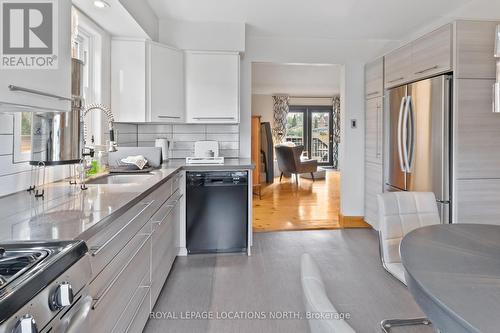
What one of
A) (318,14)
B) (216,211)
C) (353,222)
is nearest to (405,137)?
(353,222)

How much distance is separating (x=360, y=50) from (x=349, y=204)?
2038mm

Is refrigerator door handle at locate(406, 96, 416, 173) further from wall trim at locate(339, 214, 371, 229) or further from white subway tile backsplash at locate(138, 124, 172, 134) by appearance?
white subway tile backsplash at locate(138, 124, 172, 134)

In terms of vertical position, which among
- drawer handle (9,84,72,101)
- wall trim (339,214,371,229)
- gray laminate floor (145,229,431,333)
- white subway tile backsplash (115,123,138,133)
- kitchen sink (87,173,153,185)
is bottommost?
gray laminate floor (145,229,431,333)

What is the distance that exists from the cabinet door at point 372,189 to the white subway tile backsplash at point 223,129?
1.74 metres

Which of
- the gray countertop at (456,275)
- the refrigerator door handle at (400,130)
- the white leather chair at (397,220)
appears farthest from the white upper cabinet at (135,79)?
the gray countertop at (456,275)

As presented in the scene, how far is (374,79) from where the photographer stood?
3.75 m

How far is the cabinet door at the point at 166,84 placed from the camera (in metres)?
3.04

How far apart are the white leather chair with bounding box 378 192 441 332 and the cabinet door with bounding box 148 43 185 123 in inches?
87.8

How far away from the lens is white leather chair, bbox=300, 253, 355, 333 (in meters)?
0.51

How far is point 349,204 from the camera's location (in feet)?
13.4

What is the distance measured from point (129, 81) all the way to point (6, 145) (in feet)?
5.33

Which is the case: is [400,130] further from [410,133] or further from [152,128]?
[152,128]

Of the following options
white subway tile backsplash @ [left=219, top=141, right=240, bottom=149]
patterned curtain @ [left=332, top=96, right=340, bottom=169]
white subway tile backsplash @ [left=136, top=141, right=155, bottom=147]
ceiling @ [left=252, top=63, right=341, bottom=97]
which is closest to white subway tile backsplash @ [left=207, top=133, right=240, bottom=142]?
white subway tile backsplash @ [left=219, top=141, right=240, bottom=149]

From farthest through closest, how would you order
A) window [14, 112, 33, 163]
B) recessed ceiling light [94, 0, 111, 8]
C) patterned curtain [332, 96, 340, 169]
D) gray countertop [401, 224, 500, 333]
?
1. patterned curtain [332, 96, 340, 169]
2. recessed ceiling light [94, 0, 111, 8]
3. window [14, 112, 33, 163]
4. gray countertop [401, 224, 500, 333]
